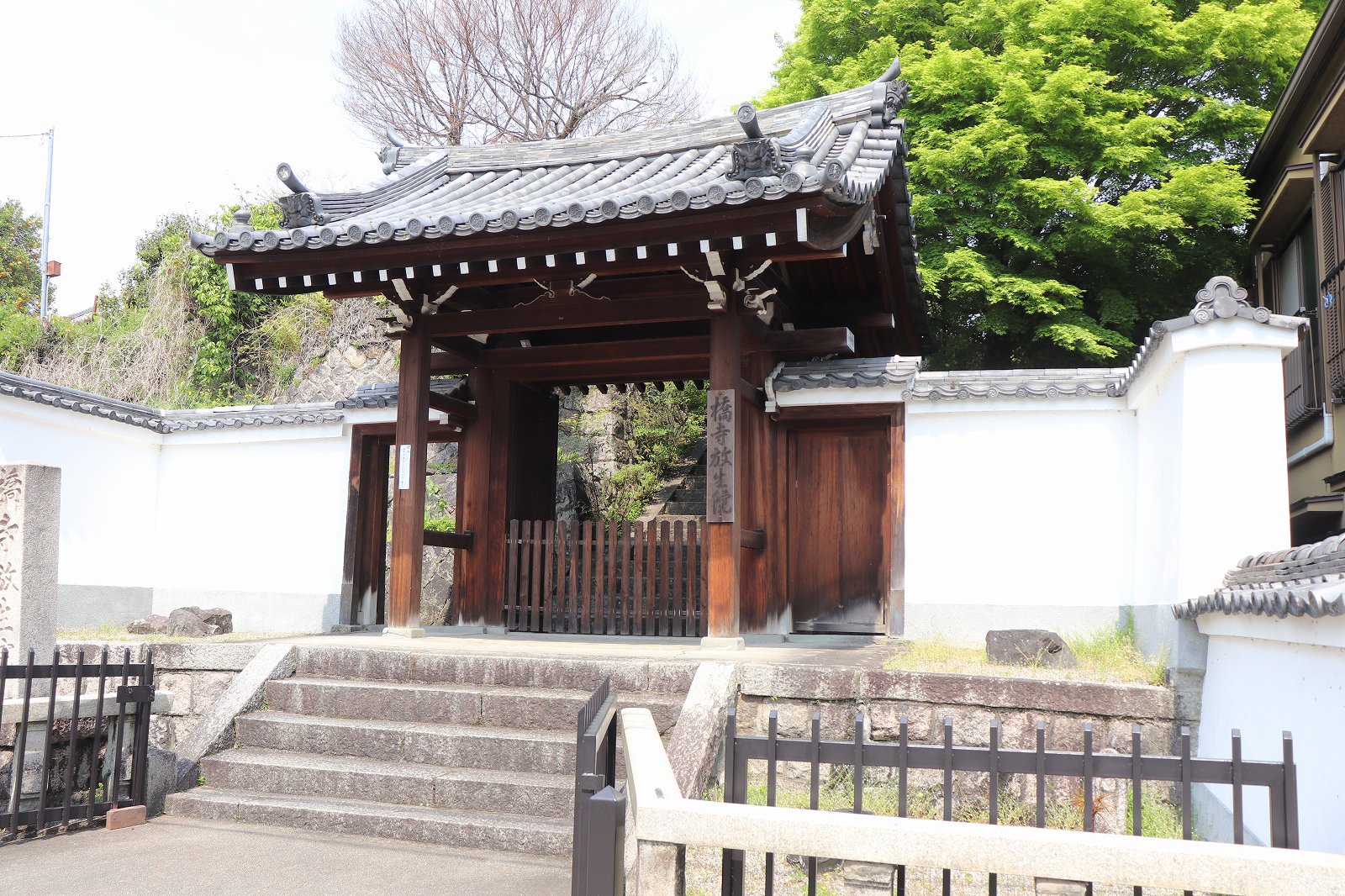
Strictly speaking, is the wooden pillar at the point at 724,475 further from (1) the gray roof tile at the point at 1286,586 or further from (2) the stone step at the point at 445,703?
(1) the gray roof tile at the point at 1286,586

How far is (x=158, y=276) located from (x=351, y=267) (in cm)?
1455

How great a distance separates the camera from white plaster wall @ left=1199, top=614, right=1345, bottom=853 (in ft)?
12.2

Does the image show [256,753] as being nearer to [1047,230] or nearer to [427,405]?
[427,405]

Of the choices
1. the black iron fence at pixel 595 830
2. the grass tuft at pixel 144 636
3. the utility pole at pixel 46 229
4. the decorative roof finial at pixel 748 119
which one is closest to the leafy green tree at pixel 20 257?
the utility pole at pixel 46 229

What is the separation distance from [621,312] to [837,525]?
122 inches

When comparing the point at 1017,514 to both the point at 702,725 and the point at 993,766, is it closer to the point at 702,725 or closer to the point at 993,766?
the point at 702,725

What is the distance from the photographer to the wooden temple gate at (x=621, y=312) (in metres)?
7.47

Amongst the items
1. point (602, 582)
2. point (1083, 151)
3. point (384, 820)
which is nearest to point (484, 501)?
point (602, 582)

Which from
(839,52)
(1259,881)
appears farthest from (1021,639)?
(839,52)

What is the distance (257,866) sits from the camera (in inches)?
193

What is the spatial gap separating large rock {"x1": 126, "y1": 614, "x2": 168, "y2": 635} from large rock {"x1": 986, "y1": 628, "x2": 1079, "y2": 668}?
26.1 feet

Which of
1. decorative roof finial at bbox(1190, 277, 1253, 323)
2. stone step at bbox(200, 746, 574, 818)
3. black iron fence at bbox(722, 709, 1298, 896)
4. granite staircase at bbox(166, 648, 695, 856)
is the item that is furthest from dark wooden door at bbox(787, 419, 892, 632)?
black iron fence at bbox(722, 709, 1298, 896)

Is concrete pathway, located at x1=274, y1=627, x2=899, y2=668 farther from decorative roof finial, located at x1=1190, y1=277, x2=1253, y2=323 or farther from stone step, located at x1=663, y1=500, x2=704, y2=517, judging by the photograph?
stone step, located at x1=663, y1=500, x2=704, y2=517

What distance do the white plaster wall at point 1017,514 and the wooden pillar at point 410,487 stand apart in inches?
171
